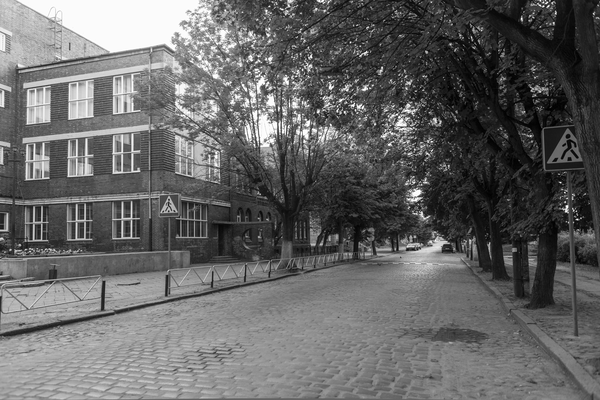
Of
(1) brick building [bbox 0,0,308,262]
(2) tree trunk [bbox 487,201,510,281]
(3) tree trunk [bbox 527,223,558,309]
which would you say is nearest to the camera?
(3) tree trunk [bbox 527,223,558,309]

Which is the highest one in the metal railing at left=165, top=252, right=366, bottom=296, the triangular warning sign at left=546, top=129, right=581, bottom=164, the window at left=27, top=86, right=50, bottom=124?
the window at left=27, top=86, right=50, bottom=124

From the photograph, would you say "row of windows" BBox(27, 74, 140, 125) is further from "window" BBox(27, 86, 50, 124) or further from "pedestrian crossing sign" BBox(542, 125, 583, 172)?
"pedestrian crossing sign" BBox(542, 125, 583, 172)

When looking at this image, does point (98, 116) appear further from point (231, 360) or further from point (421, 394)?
point (421, 394)

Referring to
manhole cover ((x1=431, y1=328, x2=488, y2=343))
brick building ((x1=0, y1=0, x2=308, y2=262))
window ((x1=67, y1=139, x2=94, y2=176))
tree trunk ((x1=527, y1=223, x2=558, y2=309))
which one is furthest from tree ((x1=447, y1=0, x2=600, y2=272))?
window ((x1=67, y1=139, x2=94, y2=176))

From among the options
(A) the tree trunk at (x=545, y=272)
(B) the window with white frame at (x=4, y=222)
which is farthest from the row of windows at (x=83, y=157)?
(A) the tree trunk at (x=545, y=272)

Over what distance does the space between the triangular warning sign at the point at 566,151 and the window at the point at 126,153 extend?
25200 millimetres

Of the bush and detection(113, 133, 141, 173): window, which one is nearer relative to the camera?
the bush

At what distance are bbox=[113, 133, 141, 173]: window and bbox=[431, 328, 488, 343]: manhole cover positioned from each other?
2382cm

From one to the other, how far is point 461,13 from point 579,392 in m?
5.42

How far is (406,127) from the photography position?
16.6 m

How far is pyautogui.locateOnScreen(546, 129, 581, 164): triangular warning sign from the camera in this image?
7281 mm

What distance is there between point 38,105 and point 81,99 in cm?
351

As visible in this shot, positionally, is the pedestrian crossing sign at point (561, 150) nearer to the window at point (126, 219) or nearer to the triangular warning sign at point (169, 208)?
the triangular warning sign at point (169, 208)

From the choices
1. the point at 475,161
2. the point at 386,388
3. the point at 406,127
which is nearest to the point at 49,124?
the point at 406,127
